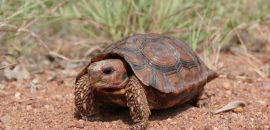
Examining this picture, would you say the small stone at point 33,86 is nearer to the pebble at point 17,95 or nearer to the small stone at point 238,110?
the pebble at point 17,95

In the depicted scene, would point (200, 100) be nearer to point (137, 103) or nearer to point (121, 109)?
point (121, 109)

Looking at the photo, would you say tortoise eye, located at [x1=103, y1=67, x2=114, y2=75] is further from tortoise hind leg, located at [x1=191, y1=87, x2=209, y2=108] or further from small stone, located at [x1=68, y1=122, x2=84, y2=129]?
tortoise hind leg, located at [x1=191, y1=87, x2=209, y2=108]

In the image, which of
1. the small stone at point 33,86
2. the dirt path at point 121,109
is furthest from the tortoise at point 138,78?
the small stone at point 33,86

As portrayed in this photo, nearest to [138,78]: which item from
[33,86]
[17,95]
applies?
[17,95]

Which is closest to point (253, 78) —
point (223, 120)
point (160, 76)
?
point (223, 120)

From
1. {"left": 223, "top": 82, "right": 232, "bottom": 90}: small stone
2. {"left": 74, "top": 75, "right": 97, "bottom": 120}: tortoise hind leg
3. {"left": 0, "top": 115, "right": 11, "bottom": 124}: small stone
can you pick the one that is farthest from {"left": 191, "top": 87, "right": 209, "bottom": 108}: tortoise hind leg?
{"left": 0, "top": 115, "right": 11, "bottom": 124}: small stone

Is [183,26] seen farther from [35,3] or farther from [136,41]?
[136,41]
